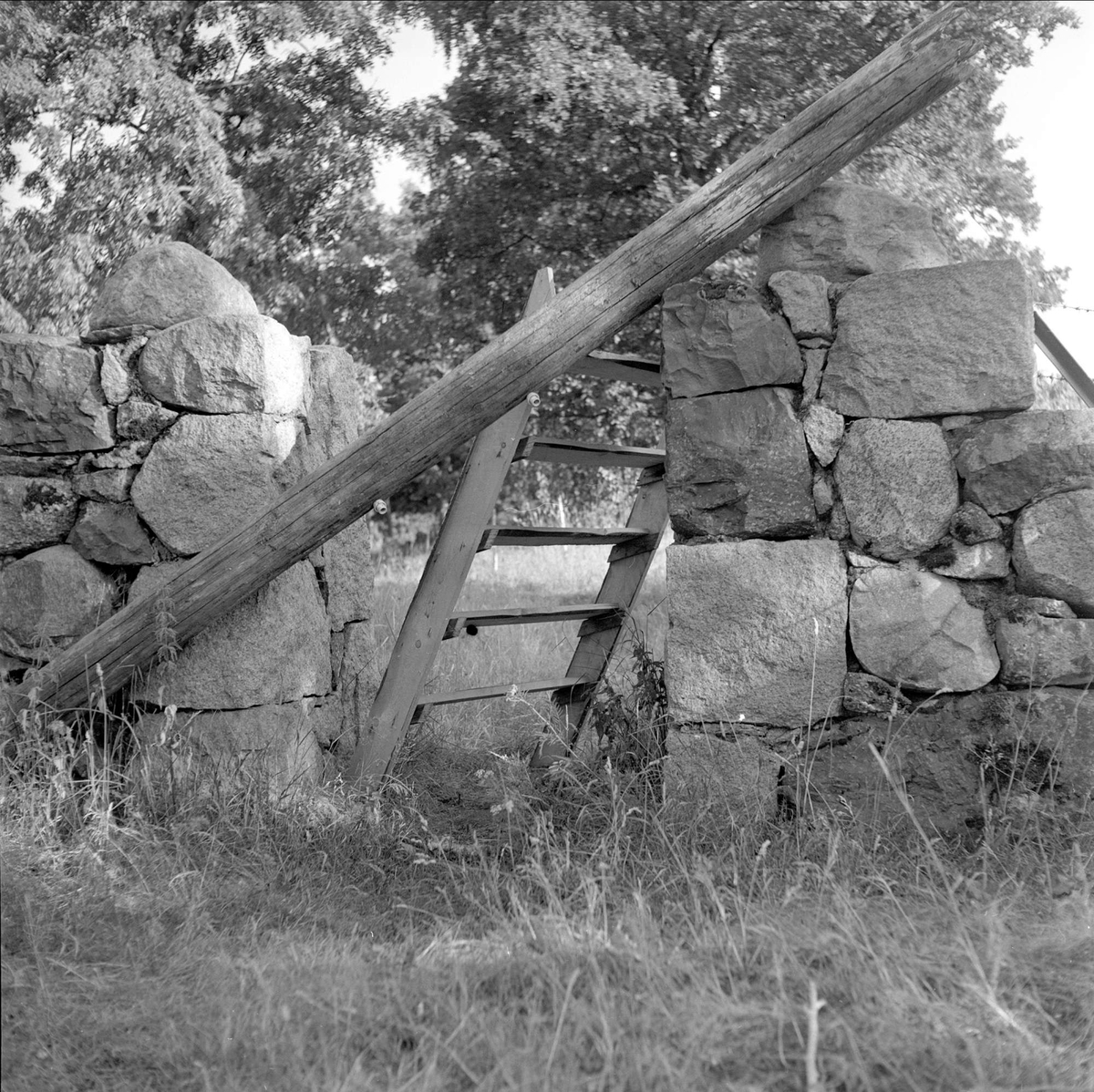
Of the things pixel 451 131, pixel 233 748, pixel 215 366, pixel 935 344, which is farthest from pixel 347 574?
pixel 451 131

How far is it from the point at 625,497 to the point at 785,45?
6097 mm

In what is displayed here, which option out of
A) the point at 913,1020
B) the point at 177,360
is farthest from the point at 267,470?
the point at 913,1020

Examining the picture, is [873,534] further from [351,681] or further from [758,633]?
[351,681]

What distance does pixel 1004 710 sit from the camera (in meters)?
3.05

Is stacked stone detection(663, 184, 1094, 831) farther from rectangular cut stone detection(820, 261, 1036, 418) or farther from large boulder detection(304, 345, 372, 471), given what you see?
large boulder detection(304, 345, 372, 471)

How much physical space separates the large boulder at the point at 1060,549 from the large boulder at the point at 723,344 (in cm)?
83

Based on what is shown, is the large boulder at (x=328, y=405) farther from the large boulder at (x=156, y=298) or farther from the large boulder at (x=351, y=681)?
the large boulder at (x=351, y=681)

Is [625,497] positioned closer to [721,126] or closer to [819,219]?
[721,126]

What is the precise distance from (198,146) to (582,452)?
29.8 ft

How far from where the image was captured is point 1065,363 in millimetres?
3850

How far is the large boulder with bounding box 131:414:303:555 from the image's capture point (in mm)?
3684

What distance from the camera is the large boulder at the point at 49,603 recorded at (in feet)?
12.2

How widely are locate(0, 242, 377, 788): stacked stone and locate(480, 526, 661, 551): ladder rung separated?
0.70 m

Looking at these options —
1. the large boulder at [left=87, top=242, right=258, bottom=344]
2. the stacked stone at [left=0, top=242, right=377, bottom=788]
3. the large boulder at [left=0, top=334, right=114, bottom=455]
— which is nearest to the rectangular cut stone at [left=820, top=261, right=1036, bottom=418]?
the stacked stone at [left=0, top=242, right=377, bottom=788]
